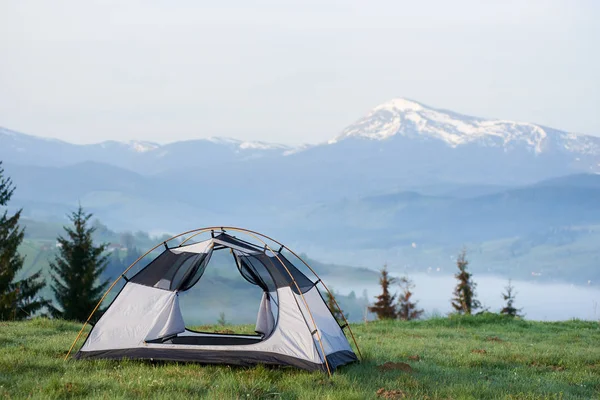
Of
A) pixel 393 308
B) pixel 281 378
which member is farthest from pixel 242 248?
pixel 393 308

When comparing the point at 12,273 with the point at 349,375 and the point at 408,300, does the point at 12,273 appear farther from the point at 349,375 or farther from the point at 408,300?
the point at 408,300

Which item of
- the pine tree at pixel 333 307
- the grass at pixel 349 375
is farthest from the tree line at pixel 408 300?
the grass at pixel 349 375

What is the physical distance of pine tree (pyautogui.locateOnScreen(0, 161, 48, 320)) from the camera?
28.7 metres

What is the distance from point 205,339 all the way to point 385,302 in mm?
32275

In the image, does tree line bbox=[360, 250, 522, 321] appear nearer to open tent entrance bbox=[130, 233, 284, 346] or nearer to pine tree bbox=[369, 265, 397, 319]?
pine tree bbox=[369, 265, 397, 319]

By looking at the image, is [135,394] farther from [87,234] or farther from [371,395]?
[87,234]

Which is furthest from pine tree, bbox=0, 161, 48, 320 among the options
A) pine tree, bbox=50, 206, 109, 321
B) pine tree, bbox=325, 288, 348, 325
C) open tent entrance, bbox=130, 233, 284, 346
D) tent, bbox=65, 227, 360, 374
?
tent, bbox=65, 227, 360, 374

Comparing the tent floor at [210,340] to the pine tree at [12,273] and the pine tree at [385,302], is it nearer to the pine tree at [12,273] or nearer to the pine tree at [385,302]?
the pine tree at [12,273]

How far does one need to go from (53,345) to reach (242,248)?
4.07m

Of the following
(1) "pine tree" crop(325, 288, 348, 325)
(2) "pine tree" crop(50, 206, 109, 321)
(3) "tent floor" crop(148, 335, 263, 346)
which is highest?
(2) "pine tree" crop(50, 206, 109, 321)

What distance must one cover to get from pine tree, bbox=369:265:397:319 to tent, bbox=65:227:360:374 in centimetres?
3106

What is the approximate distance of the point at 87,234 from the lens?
3469cm

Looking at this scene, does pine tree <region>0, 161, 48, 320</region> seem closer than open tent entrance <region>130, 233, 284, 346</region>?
No

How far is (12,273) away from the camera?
2995 centimetres
